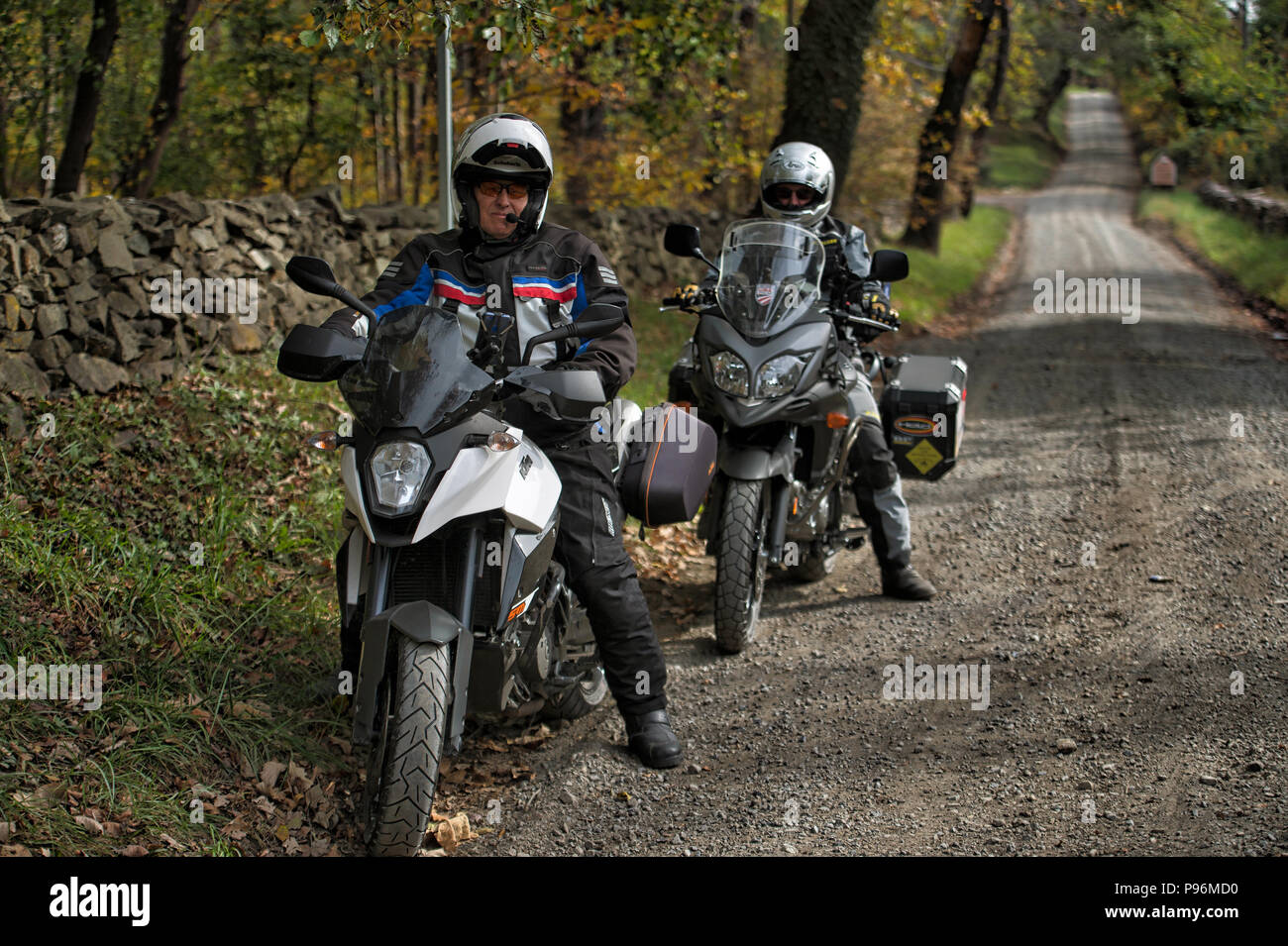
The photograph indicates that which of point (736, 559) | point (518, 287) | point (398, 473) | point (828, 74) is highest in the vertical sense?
point (828, 74)

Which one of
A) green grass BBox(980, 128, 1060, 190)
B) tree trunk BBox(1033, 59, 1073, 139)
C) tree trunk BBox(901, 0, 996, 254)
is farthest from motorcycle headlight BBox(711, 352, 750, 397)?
tree trunk BBox(1033, 59, 1073, 139)

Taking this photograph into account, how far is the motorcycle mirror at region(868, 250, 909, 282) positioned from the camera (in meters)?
5.69

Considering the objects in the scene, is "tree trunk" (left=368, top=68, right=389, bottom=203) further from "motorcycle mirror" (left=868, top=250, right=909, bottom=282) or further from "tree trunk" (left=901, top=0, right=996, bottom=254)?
"tree trunk" (left=901, top=0, right=996, bottom=254)

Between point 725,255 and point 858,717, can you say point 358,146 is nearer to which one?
point 725,255

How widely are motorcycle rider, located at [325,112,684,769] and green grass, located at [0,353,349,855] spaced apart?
47.6 inches

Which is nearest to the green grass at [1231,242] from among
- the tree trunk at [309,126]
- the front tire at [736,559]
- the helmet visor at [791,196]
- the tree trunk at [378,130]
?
the tree trunk at [378,130]

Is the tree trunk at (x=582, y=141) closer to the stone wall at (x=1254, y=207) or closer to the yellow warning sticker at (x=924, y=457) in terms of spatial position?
the yellow warning sticker at (x=924, y=457)

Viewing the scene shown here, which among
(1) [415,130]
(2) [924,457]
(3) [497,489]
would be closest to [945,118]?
(1) [415,130]

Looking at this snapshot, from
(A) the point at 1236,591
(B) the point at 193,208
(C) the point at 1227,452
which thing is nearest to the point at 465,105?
(B) the point at 193,208

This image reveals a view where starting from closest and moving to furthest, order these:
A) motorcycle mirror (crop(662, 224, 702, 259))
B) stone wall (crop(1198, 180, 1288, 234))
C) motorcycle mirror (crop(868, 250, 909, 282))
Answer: motorcycle mirror (crop(662, 224, 702, 259)) < motorcycle mirror (crop(868, 250, 909, 282)) < stone wall (crop(1198, 180, 1288, 234))

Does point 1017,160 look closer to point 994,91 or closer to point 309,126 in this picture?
point 994,91

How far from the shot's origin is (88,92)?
8.79m

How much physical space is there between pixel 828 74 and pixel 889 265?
6400mm

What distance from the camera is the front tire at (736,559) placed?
542cm
